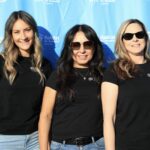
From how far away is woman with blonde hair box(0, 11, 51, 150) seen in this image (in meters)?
3.19

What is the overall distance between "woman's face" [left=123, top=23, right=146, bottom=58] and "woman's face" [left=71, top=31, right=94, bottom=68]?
0.33 m

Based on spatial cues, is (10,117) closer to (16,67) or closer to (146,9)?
(16,67)

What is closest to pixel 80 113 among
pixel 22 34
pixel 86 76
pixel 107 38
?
pixel 86 76

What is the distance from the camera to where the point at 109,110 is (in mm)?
2889

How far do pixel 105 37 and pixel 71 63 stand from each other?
0.86 m

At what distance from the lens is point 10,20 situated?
3.34m

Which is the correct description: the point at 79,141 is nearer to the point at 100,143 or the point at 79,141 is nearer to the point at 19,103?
the point at 100,143

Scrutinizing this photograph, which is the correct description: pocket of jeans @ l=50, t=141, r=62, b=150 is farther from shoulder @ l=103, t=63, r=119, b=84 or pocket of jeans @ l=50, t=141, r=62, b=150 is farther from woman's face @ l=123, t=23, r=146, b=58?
woman's face @ l=123, t=23, r=146, b=58

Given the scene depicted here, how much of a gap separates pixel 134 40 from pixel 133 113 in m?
0.62

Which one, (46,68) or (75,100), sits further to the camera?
(46,68)

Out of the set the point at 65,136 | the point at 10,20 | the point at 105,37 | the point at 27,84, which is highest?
the point at 10,20

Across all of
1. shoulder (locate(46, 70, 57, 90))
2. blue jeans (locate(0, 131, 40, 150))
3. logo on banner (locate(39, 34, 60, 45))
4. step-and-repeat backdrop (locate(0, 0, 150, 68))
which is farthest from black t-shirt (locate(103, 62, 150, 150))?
logo on banner (locate(39, 34, 60, 45))

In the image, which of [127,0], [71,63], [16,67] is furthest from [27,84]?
[127,0]

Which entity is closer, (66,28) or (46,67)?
(46,67)
